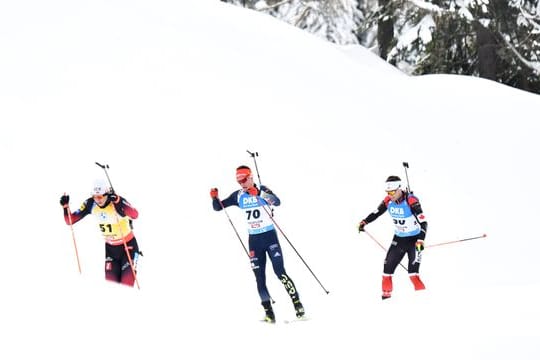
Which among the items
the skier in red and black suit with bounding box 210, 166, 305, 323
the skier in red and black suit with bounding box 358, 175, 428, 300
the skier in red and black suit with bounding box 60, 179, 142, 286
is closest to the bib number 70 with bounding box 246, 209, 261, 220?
the skier in red and black suit with bounding box 210, 166, 305, 323

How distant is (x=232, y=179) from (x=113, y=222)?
13.6 feet

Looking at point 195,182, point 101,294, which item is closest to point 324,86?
point 195,182

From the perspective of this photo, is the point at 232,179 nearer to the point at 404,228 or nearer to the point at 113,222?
the point at 404,228

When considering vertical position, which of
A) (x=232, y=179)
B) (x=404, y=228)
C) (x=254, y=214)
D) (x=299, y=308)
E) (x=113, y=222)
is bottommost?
(x=299, y=308)

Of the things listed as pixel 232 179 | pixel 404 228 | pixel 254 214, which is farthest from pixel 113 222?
pixel 232 179

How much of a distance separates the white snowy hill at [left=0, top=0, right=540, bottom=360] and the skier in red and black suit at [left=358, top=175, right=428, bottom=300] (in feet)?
2.01

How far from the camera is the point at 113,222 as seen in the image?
9.23 meters

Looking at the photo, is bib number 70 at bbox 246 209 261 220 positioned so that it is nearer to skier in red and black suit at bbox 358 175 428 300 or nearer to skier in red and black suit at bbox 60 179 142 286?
skier in red and black suit at bbox 60 179 142 286

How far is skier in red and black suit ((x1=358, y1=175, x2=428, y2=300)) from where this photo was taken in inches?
387

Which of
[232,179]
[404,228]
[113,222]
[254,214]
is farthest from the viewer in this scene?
[232,179]

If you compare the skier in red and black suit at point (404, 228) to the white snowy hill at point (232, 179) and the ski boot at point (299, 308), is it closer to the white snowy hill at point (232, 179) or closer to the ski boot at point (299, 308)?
the white snowy hill at point (232, 179)

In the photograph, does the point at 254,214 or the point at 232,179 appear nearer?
the point at 254,214

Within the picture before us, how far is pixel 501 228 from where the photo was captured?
44.1 ft

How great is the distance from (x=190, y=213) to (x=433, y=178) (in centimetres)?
487
